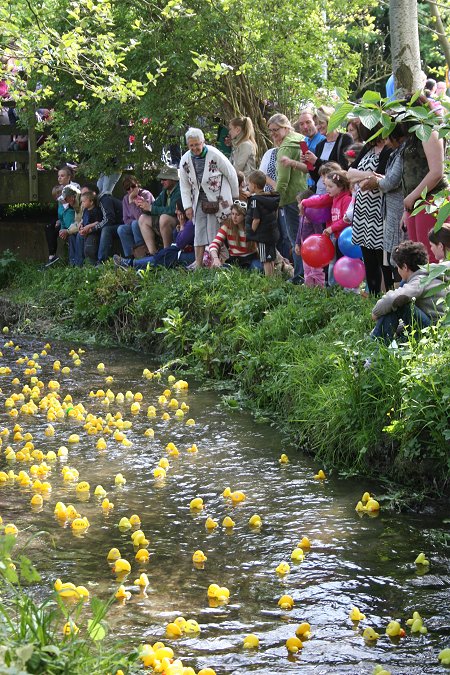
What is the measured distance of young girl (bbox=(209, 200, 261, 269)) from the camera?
41.7ft

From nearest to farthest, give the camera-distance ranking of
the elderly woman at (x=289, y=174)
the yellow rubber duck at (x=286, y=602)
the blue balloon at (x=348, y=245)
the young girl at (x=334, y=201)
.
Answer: the yellow rubber duck at (x=286, y=602) → the blue balloon at (x=348, y=245) → the young girl at (x=334, y=201) → the elderly woman at (x=289, y=174)

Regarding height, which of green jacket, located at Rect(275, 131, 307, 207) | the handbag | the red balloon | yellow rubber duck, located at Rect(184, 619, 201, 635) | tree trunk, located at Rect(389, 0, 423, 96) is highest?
tree trunk, located at Rect(389, 0, 423, 96)

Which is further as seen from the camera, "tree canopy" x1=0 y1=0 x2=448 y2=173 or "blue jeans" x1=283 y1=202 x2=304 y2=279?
"tree canopy" x1=0 y1=0 x2=448 y2=173

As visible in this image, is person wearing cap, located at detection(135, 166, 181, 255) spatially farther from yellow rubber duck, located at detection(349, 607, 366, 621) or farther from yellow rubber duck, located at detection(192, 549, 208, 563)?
yellow rubber duck, located at detection(349, 607, 366, 621)

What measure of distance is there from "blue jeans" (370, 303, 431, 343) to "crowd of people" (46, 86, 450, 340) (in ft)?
0.37

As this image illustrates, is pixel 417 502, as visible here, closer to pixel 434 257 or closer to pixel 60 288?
pixel 434 257

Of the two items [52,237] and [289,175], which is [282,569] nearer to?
[289,175]

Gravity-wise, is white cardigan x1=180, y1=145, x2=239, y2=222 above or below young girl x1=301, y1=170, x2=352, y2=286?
above

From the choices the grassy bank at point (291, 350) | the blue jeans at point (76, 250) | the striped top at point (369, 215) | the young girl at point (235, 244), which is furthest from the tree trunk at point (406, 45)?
the blue jeans at point (76, 250)

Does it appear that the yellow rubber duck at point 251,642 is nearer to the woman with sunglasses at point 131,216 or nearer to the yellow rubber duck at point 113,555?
the yellow rubber duck at point 113,555

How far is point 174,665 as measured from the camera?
4.08 m

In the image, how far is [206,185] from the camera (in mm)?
13156

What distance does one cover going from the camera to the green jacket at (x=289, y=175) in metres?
11.6

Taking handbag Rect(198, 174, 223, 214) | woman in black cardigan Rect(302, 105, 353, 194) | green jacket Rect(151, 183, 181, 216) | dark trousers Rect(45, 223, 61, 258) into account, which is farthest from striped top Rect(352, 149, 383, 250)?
dark trousers Rect(45, 223, 61, 258)
